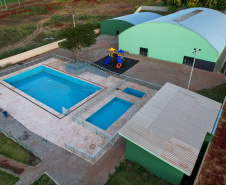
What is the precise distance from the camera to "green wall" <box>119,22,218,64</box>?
27.2m

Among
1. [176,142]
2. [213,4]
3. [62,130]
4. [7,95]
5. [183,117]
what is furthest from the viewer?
[213,4]

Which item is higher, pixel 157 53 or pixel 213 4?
pixel 213 4

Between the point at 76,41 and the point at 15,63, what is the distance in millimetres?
12246

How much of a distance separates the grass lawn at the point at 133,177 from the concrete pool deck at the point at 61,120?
9.30ft

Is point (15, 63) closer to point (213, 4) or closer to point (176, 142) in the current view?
point (176, 142)

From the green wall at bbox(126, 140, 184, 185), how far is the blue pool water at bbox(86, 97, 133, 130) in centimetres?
550

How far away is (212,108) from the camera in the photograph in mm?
16625

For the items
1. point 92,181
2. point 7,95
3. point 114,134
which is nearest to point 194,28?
point 114,134

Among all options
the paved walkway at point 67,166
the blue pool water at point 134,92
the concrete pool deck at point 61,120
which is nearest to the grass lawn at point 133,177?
the paved walkway at point 67,166

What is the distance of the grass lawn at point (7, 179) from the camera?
13414mm

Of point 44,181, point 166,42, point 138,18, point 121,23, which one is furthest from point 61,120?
point 138,18

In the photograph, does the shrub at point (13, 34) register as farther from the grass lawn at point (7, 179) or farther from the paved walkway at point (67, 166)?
the grass lawn at point (7, 179)

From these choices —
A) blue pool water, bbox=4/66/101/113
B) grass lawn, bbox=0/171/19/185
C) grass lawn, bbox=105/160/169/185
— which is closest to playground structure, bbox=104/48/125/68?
blue pool water, bbox=4/66/101/113

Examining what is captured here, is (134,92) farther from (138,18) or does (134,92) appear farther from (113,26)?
(138,18)
